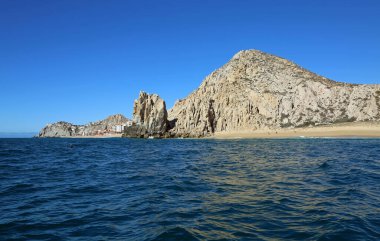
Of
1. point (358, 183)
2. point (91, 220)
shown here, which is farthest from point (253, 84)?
point (91, 220)

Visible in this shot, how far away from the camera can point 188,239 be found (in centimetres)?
884

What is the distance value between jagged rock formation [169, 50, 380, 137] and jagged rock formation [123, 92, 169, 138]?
689 centimetres

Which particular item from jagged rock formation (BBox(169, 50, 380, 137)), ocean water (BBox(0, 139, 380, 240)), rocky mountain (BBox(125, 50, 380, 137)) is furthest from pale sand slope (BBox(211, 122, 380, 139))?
ocean water (BBox(0, 139, 380, 240))

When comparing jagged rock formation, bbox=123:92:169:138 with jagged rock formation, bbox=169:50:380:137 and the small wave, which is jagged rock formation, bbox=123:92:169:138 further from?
the small wave

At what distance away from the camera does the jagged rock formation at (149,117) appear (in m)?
133

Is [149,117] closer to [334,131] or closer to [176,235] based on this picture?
Result: [334,131]

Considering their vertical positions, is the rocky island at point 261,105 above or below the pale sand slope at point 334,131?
above

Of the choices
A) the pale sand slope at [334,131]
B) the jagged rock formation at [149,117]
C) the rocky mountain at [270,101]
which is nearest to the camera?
the pale sand slope at [334,131]

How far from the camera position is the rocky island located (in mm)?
112375

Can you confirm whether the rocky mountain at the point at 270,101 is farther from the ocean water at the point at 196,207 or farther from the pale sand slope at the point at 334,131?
the ocean water at the point at 196,207

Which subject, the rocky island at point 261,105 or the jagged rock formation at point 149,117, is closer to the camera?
the rocky island at point 261,105

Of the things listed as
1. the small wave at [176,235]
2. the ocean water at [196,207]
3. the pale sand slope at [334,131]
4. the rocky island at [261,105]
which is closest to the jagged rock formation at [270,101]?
the rocky island at [261,105]

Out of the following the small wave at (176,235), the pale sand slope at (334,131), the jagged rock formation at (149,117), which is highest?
the jagged rock formation at (149,117)

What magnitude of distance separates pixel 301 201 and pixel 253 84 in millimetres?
128191
